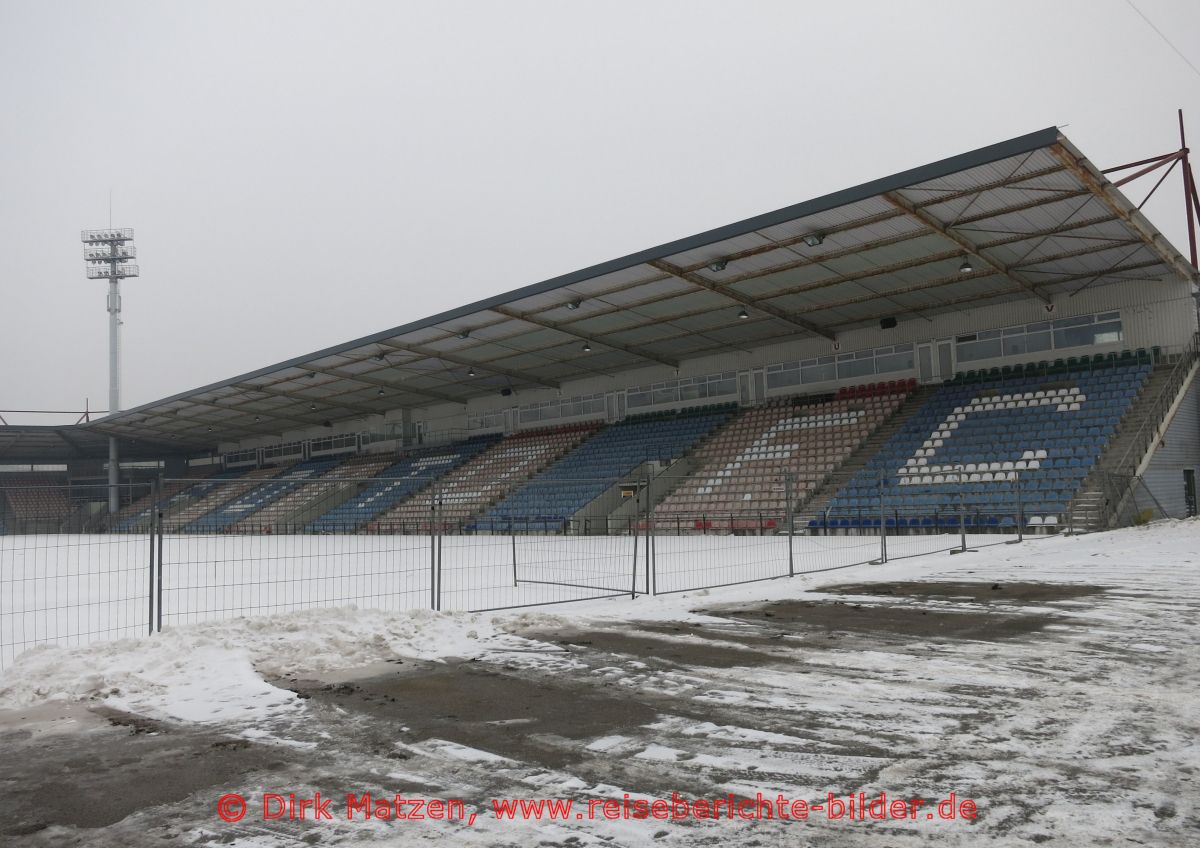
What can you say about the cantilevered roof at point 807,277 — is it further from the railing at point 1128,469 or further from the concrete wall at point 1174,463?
the concrete wall at point 1174,463

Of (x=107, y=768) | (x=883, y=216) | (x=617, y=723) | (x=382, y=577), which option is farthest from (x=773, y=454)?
(x=107, y=768)

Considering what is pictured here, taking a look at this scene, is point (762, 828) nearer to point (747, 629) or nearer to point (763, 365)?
point (747, 629)

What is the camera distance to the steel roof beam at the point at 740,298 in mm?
25328

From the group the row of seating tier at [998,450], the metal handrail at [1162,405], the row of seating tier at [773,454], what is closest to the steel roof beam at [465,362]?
the row of seating tier at [773,454]

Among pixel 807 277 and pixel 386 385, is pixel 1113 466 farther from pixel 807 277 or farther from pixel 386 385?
pixel 386 385

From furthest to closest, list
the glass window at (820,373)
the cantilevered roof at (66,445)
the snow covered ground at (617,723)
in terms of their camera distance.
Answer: the cantilevered roof at (66,445) → the glass window at (820,373) → the snow covered ground at (617,723)

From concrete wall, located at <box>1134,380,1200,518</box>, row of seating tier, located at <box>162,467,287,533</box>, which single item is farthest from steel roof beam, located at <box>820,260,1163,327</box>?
row of seating tier, located at <box>162,467,287,533</box>

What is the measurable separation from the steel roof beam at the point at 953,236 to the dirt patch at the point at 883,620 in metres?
13.5

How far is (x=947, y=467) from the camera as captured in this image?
24.7 m

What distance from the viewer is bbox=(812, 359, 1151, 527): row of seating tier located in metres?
21.7

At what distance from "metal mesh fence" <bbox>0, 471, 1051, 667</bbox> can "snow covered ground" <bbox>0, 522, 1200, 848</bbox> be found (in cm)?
222

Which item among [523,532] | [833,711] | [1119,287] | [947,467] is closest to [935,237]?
[947,467]

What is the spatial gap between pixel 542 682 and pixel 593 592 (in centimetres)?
590

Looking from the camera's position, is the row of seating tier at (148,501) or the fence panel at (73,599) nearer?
the fence panel at (73,599)
